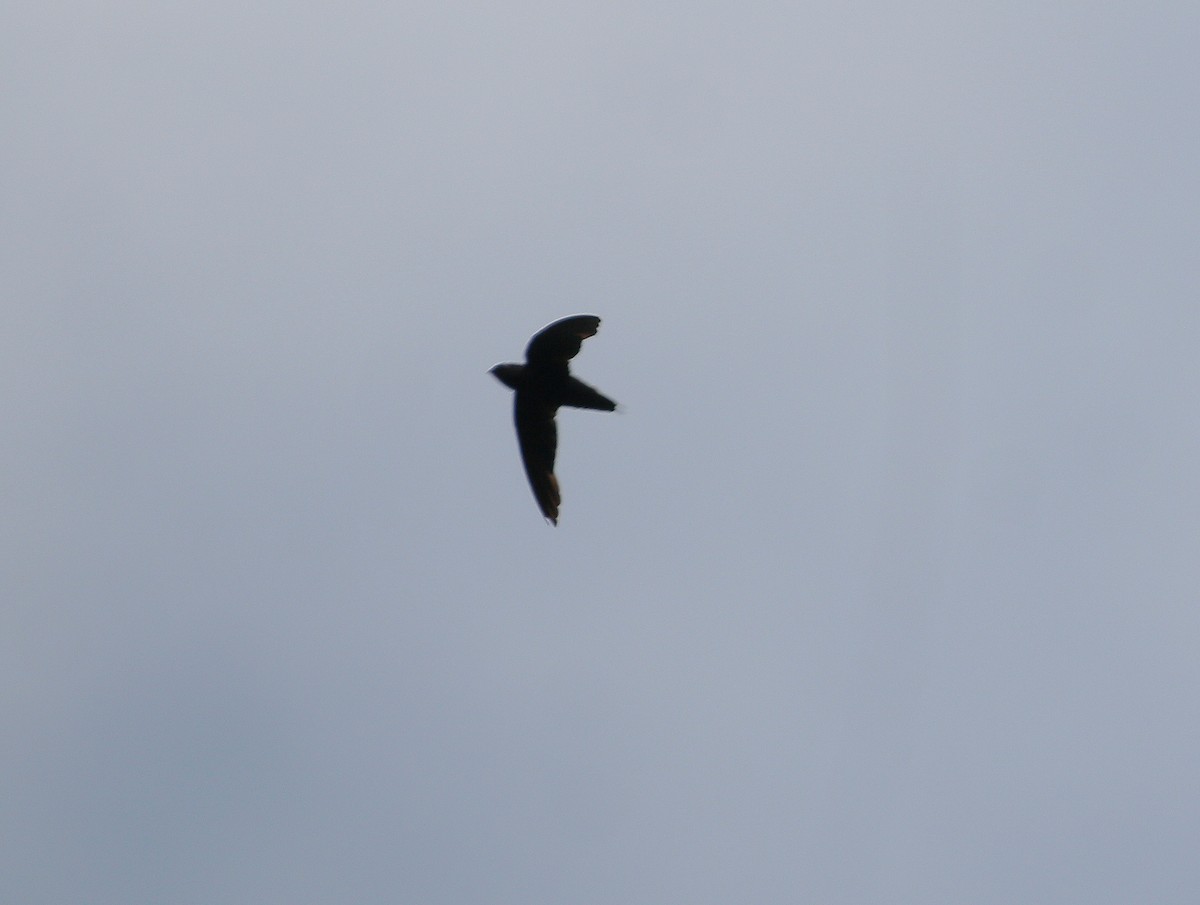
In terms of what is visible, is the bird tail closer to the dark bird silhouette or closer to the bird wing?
the dark bird silhouette

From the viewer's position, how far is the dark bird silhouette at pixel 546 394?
26.4m

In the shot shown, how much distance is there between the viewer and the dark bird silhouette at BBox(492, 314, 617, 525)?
2642 centimetres

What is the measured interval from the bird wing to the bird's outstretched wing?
1.08m

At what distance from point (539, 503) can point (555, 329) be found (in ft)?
9.65

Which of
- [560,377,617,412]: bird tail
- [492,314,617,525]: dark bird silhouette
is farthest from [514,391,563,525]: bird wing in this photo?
[560,377,617,412]: bird tail

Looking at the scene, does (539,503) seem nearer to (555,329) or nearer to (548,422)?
(548,422)

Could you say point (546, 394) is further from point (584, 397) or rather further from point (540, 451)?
point (540, 451)

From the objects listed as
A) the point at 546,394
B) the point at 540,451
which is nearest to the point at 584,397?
the point at 546,394

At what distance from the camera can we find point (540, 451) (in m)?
27.7

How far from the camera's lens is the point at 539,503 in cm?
2761

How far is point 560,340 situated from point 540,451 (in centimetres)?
210

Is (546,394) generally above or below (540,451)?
above

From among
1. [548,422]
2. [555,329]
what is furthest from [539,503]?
[555,329]

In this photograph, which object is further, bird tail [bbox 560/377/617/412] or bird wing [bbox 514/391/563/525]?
bird wing [bbox 514/391/563/525]
